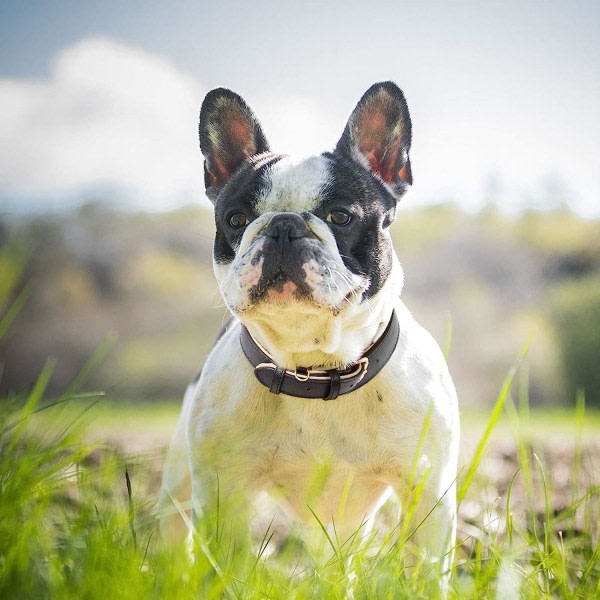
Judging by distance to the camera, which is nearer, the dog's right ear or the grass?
the grass

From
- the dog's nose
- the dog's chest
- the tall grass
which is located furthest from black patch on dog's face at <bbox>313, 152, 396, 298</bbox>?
the tall grass

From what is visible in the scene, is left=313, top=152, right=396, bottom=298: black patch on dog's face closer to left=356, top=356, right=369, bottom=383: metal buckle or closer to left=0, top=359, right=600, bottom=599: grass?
left=356, top=356, right=369, bottom=383: metal buckle

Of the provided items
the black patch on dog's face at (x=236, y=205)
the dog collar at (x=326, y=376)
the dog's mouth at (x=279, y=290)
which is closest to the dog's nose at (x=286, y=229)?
the dog's mouth at (x=279, y=290)

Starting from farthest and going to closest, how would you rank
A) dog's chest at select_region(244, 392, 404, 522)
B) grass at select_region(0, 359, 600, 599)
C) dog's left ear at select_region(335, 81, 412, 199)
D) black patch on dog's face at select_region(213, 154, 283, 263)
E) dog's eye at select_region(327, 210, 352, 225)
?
dog's left ear at select_region(335, 81, 412, 199) < black patch on dog's face at select_region(213, 154, 283, 263) < dog's eye at select_region(327, 210, 352, 225) < dog's chest at select_region(244, 392, 404, 522) < grass at select_region(0, 359, 600, 599)

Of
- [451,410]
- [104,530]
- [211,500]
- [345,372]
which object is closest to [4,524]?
[104,530]

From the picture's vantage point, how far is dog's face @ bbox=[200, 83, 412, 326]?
2.68 metres

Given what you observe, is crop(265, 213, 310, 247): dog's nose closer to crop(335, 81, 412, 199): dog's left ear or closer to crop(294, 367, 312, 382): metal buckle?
crop(294, 367, 312, 382): metal buckle

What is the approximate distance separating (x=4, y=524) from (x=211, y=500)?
107 centimetres

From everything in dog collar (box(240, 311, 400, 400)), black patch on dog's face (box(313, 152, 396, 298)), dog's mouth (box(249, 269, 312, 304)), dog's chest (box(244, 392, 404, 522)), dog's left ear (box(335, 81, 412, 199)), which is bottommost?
dog's chest (box(244, 392, 404, 522))

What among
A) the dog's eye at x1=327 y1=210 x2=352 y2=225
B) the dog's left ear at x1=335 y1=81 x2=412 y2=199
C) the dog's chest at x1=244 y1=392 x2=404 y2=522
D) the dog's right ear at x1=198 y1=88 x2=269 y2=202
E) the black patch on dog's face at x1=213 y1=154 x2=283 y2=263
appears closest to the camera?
the dog's chest at x1=244 y1=392 x2=404 y2=522

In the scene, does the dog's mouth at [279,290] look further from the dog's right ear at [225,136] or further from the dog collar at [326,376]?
the dog's right ear at [225,136]

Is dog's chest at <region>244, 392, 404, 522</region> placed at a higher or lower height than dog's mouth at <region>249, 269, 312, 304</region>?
lower

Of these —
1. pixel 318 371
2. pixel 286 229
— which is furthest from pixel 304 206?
pixel 318 371

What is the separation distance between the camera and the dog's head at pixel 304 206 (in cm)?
268
